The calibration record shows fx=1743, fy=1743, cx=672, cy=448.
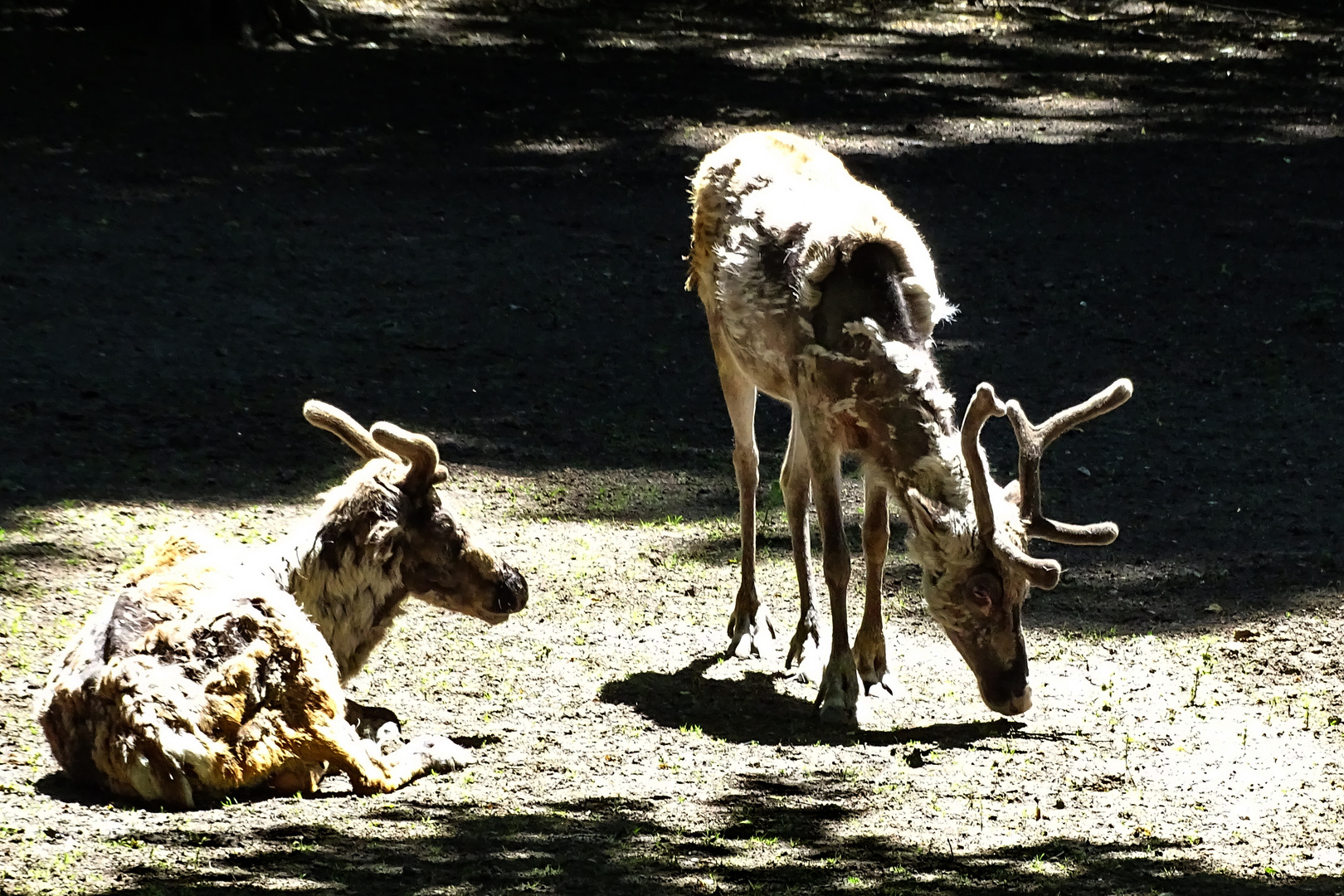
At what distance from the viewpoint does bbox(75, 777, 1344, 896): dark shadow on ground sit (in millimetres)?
5188

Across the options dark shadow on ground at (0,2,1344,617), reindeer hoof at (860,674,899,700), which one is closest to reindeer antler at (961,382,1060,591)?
reindeer hoof at (860,674,899,700)

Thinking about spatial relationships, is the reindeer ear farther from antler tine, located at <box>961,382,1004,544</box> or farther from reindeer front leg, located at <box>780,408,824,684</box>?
reindeer front leg, located at <box>780,408,824,684</box>

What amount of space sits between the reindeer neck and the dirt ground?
0.47m

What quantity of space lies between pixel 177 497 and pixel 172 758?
12.3ft

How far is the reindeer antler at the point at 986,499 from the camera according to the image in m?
6.54

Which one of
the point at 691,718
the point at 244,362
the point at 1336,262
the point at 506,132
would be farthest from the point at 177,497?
the point at 1336,262

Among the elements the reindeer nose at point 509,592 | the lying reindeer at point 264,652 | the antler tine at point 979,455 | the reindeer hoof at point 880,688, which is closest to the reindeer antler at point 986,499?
the antler tine at point 979,455

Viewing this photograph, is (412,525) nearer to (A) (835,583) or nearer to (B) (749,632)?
(A) (835,583)

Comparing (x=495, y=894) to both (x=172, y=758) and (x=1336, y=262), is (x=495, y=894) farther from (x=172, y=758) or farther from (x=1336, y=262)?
(x=1336, y=262)

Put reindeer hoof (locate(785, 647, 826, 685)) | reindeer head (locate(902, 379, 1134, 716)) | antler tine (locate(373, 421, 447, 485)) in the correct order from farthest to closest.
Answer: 1. reindeer hoof (locate(785, 647, 826, 685))
2. reindeer head (locate(902, 379, 1134, 716))
3. antler tine (locate(373, 421, 447, 485))

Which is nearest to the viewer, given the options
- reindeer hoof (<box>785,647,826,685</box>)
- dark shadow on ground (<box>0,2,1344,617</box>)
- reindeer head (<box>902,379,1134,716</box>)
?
reindeer head (<box>902,379,1134,716</box>)

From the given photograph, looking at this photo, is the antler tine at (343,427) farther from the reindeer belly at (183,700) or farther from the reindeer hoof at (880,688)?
the reindeer hoof at (880,688)

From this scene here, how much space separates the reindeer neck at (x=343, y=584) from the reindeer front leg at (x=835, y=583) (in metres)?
1.82

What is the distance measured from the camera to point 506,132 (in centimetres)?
1600
